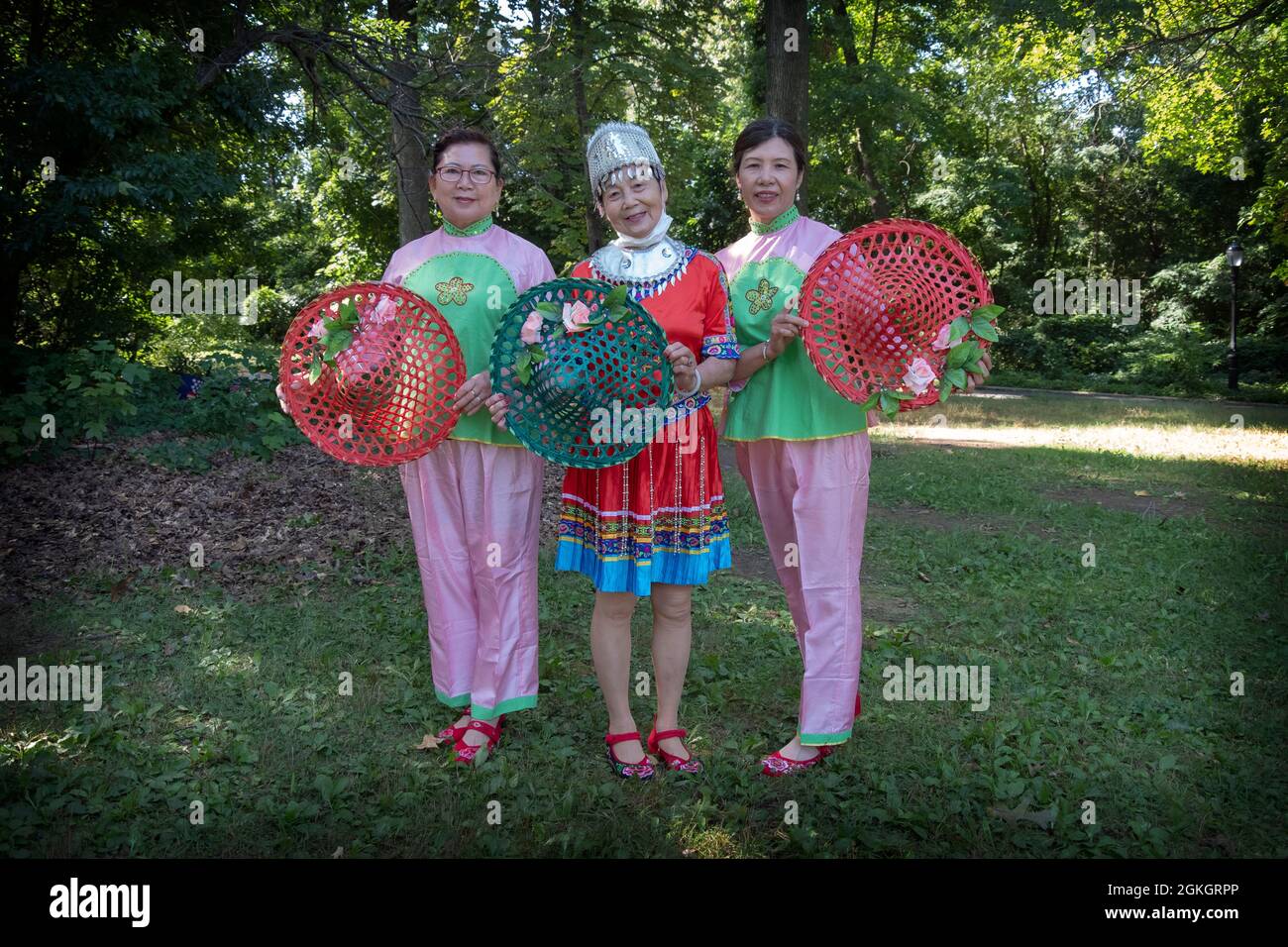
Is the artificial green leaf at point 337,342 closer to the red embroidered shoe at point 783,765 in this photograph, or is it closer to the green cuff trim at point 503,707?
the green cuff trim at point 503,707

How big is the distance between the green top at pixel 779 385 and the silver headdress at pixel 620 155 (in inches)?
19.6

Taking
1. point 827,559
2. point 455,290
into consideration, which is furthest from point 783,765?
point 455,290

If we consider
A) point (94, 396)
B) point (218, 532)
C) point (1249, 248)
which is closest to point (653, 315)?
point (218, 532)

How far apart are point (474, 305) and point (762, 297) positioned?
3.26 ft

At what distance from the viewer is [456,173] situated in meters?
3.18

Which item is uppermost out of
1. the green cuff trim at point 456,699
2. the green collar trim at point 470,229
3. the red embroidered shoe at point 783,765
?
the green collar trim at point 470,229

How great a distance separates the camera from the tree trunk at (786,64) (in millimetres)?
8023

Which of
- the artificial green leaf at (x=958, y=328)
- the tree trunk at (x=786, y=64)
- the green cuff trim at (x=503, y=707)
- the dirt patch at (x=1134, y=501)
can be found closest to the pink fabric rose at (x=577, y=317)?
the artificial green leaf at (x=958, y=328)

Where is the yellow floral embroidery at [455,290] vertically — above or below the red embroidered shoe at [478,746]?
above

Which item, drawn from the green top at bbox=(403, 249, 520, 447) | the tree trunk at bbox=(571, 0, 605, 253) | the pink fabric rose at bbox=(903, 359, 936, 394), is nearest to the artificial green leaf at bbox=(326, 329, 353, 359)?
the green top at bbox=(403, 249, 520, 447)

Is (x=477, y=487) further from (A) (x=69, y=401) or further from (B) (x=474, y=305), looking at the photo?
(A) (x=69, y=401)

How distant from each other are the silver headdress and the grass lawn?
2035 millimetres

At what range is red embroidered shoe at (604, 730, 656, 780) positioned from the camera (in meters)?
3.15
